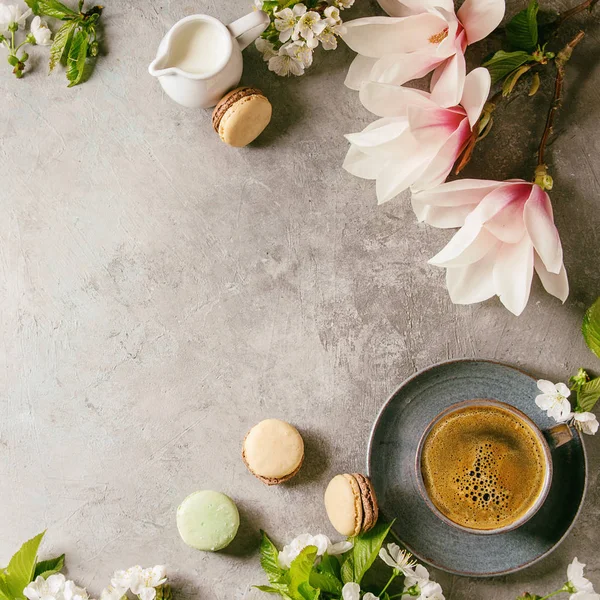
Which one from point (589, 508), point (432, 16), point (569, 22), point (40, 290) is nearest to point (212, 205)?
point (40, 290)

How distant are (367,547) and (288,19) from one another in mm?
991

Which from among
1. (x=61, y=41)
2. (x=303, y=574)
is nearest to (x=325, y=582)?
(x=303, y=574)

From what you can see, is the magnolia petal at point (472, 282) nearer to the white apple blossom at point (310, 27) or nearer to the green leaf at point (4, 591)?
the white apple blossom at point (310, 27)

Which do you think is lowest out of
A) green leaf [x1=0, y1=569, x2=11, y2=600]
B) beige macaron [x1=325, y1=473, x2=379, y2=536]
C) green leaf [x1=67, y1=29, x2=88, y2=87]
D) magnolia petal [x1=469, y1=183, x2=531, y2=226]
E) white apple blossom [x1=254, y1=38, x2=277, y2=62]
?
beige macaron [x1=325, y1=473, x2=379, y2=536]

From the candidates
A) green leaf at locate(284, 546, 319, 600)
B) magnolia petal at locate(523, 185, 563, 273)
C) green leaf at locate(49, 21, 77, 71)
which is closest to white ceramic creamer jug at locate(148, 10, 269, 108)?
green leaf at locate(49, 21, 77, 71)

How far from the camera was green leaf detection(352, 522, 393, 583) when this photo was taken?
117cm

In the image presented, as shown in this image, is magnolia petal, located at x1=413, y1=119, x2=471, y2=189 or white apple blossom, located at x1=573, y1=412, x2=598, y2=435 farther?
white apple blossom, located at x1=573, y1=412, x2=598, y2=435

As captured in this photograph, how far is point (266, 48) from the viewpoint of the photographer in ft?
4.03

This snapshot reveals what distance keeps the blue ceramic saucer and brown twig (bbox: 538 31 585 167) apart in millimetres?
426

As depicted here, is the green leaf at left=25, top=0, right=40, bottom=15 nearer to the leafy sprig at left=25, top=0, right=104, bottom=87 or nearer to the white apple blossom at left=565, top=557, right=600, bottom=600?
the leafy sprig at left=25, top=0, right=104, bottom=87

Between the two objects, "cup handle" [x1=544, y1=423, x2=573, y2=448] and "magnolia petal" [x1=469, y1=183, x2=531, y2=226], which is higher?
"magnolia petal" [x1=469, y1=183, x2=531, y2=226]

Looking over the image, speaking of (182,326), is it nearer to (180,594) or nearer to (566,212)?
A: (180,594)

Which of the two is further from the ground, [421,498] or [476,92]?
[476,92]

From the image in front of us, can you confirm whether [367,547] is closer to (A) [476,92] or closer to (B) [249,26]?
(A) [476,92]
